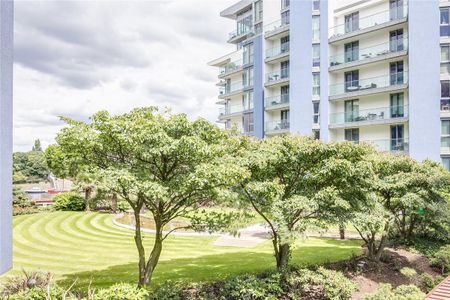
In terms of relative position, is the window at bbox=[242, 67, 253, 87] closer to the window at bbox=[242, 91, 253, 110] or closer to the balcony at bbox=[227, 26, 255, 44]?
the window at bbox=[242, 91, 253, 110]

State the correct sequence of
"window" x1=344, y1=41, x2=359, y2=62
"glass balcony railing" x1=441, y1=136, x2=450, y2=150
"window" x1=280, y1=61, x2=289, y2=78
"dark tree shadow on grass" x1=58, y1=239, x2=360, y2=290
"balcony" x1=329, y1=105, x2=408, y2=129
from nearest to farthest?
"dark tree shadow on grass" x1=58, y1=239, x2=360, y2=290
"glass balcony railing" x1=441, y1=136, x2=450, y2=150
"balcony" x1=329, y1=105, x2=408, y2=129
"window" x1=344, y1=41, x2=359, y2=62
"window" x1=280, y1=61, x2=289, y2=78

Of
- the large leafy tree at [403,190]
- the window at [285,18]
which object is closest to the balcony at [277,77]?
the window at [285,18]

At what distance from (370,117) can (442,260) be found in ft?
60.8

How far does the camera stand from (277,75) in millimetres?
44406

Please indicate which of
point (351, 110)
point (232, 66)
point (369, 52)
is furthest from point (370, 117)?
point (232, 66)

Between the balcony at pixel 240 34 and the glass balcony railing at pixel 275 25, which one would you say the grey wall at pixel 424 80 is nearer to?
the glass balcony railing at pixel 275 25

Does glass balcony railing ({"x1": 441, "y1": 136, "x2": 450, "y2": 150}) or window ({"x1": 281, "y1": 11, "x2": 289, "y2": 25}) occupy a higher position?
window ({"x1": 281, "y1": 11, "x2": 289, "y2": 25})

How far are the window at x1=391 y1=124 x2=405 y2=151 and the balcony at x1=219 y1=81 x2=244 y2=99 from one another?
68.7 feet

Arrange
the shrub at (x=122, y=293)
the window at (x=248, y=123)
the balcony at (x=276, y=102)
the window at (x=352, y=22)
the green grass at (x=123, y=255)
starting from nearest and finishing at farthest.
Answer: the shrub at (x=122, y=293) → the green grass at (x=123, y=255) → the window at (x=352, y=22) → the balcony at (x=276, y=102) → the window at (x=248, y=123)

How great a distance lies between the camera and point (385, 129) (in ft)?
116

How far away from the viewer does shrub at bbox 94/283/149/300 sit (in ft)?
37.6

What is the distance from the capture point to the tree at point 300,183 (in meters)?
14.6

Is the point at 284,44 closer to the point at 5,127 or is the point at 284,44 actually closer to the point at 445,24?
the point at 445,24

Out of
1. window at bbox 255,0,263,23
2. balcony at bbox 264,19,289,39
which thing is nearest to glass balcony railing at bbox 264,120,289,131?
balcony at bbox 264,19,289,39
